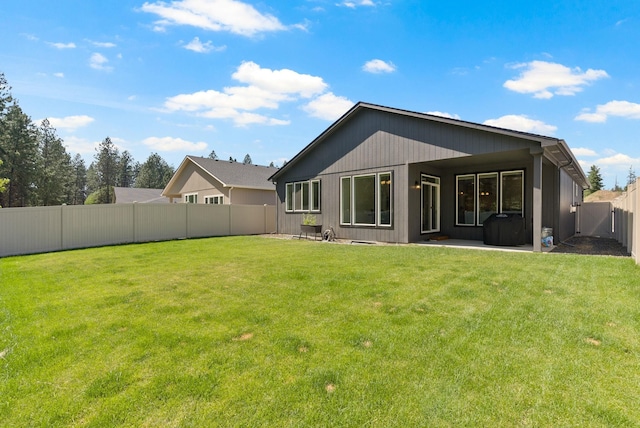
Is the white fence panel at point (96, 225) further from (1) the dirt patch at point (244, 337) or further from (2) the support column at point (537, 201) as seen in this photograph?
(2) the support column at point (537, 201)

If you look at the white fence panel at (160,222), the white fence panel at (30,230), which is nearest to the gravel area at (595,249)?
the white fence panel at (160,222)

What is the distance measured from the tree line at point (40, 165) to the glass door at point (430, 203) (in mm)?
20256

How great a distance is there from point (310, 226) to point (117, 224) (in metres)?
7.33

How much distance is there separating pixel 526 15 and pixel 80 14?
44.8ft

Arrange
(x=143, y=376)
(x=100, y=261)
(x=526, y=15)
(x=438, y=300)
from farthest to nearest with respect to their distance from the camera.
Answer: (x=526, y=15)
(x=100, y=261)
(x=438, y=300)
(x=143, y=376)

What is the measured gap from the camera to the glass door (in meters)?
10.9

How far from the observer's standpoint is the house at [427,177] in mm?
8977

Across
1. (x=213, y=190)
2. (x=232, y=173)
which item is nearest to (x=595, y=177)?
(x=232, y=173)

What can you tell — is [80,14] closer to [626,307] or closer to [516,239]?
[626,307]

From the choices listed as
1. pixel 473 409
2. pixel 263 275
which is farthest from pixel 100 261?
pixel 473 409

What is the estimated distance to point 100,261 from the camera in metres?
7.81

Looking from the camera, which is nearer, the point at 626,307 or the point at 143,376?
the point at 143,376

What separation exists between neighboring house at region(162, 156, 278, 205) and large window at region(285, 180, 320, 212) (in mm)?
3059

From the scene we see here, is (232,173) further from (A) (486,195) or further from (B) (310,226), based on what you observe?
(A) (486,195)
